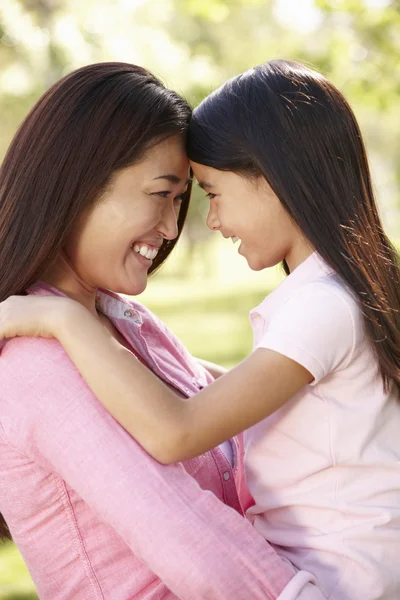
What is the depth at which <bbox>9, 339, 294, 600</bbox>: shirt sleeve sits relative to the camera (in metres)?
1.94

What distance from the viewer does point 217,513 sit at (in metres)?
2.02

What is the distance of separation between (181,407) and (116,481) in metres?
0.23

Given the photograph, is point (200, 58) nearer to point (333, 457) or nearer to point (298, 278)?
point (298, 278)

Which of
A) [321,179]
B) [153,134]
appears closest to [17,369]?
[153,134]

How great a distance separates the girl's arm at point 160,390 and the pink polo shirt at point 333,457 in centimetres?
8

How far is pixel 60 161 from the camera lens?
2.30m

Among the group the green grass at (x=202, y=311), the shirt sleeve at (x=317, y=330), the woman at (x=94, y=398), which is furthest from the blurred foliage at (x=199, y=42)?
the green grass at (x=202, y=311)

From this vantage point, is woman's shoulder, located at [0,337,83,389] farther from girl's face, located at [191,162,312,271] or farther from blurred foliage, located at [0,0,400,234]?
blurred foliage, located at [0,0,400,234]

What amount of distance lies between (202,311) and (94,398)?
1592 cm

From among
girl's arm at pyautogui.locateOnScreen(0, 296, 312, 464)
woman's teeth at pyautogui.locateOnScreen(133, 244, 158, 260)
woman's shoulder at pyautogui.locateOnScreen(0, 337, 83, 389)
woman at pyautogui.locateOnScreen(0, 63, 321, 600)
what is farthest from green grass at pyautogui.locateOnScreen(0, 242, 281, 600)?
woman's shoulder at pyautogui.locateOnScreen(0, 337, 83, 389)

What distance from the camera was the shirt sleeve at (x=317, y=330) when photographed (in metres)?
2.08

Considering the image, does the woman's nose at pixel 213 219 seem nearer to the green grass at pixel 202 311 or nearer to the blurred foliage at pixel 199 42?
the green grass at pixel 202 311

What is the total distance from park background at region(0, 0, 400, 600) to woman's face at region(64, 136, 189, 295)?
55 centimetres

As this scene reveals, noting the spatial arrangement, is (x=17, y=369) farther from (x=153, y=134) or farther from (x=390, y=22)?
(x=390, y=22)
